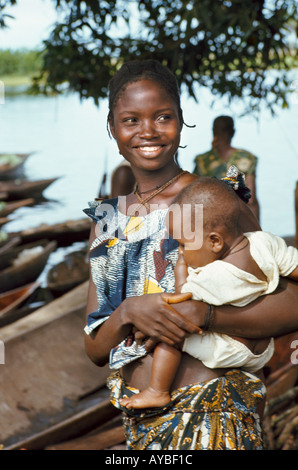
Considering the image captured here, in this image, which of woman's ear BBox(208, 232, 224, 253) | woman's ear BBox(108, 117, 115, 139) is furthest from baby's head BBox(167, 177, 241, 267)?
woman's ear BBox(108, 117, 115, 139)

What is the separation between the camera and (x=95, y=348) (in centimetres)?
166

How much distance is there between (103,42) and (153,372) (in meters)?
3.55

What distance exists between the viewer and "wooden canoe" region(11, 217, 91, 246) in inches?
Result: 342

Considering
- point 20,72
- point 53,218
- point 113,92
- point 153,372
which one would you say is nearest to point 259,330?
point 153,372

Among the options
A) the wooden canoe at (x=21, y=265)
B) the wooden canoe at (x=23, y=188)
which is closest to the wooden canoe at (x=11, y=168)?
the wooden canoe at (x=23, y=188)

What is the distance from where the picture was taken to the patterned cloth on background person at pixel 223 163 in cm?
421

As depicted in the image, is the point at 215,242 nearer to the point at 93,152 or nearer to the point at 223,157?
the point at 223,157

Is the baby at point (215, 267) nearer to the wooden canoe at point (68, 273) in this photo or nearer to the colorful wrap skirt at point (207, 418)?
the colorful wrap skirt at point (207, 418)

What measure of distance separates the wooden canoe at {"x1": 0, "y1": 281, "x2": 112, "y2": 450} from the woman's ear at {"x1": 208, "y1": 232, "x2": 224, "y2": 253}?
6.18 feet

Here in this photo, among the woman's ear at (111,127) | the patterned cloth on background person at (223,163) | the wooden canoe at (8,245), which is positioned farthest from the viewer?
the wooden canoe at (8,245)

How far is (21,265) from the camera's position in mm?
6539

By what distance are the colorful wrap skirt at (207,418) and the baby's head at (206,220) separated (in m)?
0.34

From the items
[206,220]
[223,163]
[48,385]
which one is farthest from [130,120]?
[223,163]
